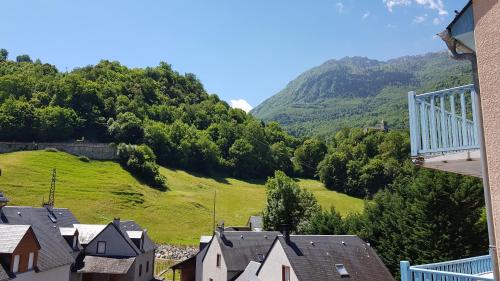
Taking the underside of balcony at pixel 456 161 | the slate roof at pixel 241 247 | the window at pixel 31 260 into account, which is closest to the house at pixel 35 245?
the window at pixel 31 260

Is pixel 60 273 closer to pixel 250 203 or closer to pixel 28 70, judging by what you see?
pixel 250 203

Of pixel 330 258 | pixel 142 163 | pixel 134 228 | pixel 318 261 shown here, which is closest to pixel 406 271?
pixel 318 261

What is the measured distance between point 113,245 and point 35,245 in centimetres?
1283

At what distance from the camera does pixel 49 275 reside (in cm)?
2877

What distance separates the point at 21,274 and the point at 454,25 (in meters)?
27.1

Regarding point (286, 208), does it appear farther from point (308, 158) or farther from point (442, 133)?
point (308, 158)

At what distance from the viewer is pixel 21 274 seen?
24.3m

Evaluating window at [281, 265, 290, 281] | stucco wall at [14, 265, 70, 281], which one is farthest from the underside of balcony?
stucco wall at [14, 265, 70, 281]

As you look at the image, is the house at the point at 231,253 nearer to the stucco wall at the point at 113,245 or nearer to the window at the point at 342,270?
the stucco wall at the point at 113,245

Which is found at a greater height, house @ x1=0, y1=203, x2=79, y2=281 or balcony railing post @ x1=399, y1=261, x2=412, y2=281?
balcony railing post @ x1=399, y1=261, x2=412, y2=281

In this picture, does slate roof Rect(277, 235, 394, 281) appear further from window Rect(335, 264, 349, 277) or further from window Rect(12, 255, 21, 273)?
window Rect(12, 255, 21, 273)

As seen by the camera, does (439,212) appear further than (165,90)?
No

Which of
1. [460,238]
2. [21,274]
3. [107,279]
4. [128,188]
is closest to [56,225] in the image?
[107,279]

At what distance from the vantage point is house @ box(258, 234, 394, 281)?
23.7 meters
